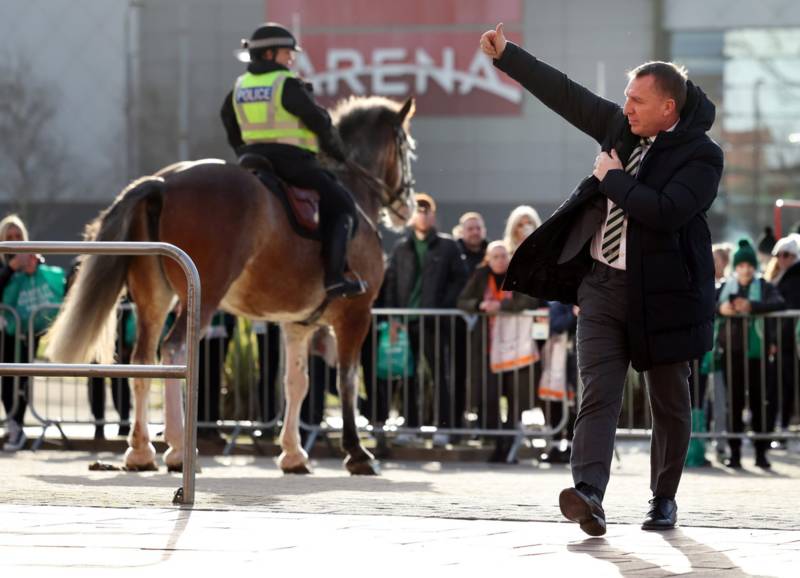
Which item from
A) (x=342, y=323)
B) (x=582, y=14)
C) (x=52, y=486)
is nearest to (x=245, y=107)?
(x=342, y=323)

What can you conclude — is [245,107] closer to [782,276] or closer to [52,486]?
[52,486]

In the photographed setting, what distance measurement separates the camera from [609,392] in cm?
719

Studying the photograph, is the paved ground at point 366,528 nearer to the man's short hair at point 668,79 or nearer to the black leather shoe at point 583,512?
the black leather shoe at point 583,512

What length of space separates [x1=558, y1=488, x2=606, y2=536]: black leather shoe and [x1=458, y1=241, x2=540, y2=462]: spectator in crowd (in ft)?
25.3

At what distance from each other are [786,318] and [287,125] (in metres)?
5.57

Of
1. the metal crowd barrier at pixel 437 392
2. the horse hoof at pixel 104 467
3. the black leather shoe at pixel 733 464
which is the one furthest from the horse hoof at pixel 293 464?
the black leather shoe at pixel 733 464

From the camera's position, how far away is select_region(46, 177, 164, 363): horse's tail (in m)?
10.3

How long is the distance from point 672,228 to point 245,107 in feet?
17.1

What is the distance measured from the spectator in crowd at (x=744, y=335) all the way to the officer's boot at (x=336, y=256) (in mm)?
4136

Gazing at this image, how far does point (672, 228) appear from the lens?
23.1 ft

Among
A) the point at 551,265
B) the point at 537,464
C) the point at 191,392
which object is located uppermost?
the point at 551,265

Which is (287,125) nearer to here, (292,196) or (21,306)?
(292,196)

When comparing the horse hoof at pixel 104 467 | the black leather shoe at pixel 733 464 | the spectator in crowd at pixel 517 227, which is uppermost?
the spectator in crowd at pixel 517 227

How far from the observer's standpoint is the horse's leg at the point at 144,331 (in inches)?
428
